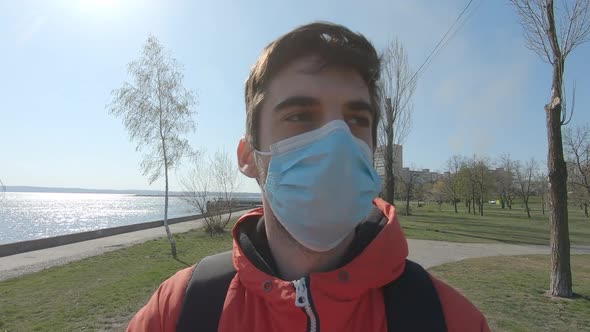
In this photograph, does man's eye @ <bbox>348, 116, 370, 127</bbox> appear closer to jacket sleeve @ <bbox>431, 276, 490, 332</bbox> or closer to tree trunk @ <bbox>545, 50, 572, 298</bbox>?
jacket sleeve @ <bbox>431, 276, 490, 332</bbox>

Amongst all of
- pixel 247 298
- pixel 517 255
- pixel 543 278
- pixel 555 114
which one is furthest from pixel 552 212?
pixel 247 298

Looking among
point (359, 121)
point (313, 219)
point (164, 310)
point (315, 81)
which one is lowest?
point (164, 310)

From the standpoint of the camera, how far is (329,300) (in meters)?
1.37

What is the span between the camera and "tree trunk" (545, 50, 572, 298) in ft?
22.4

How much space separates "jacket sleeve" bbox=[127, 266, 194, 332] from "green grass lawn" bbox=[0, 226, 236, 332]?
15.8ft

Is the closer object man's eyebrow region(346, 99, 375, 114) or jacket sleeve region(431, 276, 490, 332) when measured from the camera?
jacket sleeve region(431, 276, 490, 332)

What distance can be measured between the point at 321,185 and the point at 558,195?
24.3ft

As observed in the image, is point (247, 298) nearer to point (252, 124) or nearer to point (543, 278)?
point (252, 124)

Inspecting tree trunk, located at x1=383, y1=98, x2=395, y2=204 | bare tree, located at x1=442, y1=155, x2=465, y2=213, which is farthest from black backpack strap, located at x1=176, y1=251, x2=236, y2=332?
bare tree, located at x1=442, y1=155, x2=465, y2=213

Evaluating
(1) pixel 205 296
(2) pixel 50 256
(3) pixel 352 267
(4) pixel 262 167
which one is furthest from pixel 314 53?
(2) pixel 50 256

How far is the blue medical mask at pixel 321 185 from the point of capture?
4.89 feet

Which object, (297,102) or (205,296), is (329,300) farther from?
(297,102)

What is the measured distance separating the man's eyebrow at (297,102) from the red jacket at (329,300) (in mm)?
646

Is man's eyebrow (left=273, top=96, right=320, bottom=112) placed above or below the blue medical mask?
above
